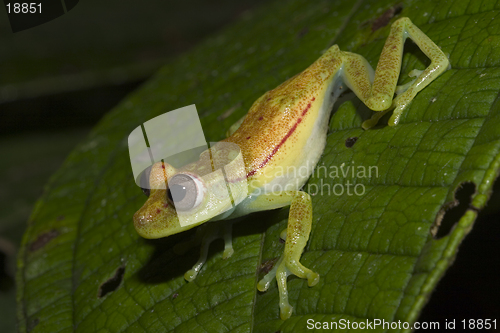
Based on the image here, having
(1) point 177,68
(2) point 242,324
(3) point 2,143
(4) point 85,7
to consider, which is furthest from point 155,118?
(3) point 2,143

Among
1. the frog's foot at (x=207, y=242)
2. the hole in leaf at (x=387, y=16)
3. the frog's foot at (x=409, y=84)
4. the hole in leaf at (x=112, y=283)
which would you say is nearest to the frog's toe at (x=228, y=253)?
the frog's foot at (x=207, y=242)

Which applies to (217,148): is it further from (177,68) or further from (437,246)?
(177,68)

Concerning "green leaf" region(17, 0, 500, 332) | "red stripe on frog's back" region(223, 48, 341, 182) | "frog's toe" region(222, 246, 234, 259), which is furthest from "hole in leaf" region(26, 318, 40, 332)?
"red stripe on frog's back" region(223, 48, 341, 182)

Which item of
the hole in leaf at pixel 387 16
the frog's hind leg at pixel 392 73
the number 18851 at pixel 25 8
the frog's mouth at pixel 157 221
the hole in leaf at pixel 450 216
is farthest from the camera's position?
the number 18851 at pixel 25 8

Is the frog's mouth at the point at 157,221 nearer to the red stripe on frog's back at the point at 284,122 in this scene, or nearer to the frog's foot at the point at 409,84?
the red stripe on frog's back at the point at 284,122

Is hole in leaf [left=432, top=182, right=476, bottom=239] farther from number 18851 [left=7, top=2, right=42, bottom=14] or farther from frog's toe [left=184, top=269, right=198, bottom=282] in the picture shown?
number 18851 [left=7, top=2, right=42, bottom=14]

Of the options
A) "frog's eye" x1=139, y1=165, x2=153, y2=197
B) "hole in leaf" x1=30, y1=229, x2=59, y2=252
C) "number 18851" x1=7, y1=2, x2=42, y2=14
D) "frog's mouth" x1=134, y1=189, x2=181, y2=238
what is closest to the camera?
"frog's mouth" x1=134, y1=189, x2=181, y2=238

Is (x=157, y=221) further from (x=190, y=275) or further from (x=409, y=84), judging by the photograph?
(x=409, y=84)
